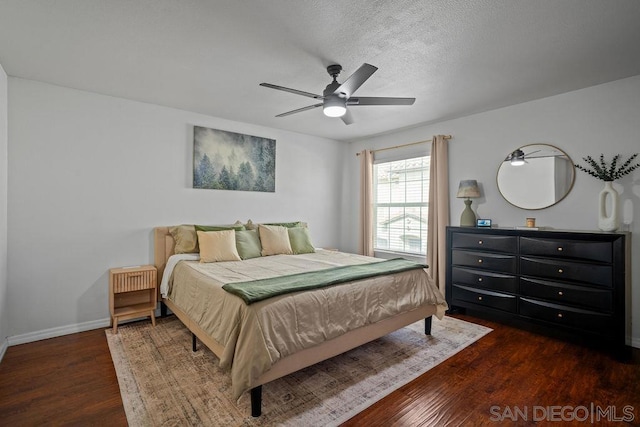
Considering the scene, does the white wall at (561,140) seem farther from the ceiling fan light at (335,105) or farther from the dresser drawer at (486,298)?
the ceiling fan light at (335,105)

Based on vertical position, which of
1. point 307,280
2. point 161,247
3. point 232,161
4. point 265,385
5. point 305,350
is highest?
point 232,161

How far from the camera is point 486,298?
11.4ft

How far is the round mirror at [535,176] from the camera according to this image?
11.0 feet

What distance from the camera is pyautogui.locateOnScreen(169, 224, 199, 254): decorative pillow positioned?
3.63 m

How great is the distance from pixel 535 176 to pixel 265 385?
3.58 meters

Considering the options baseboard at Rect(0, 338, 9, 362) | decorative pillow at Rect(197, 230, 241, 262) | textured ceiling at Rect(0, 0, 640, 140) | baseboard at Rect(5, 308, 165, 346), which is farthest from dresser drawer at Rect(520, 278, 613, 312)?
baseboard at Rect(0, 338, 9, 362)

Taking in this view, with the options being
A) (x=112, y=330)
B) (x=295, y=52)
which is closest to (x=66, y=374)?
(x=112, y=330)

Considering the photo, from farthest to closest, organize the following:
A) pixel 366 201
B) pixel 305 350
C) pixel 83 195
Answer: pixel 366 201 → pixel 83 195 → pixel 305 350

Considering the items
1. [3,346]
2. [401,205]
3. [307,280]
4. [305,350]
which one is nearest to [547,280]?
[401,205]

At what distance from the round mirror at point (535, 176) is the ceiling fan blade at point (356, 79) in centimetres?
245

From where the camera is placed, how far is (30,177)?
3.03 metres

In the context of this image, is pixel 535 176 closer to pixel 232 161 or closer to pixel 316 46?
pixel 316 46

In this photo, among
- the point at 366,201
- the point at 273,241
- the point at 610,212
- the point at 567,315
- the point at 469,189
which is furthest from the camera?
the point at 366,201

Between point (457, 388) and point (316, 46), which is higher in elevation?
point (316, 46)
